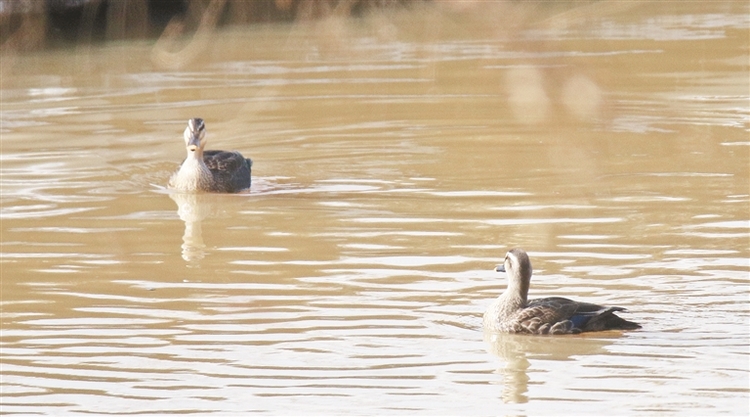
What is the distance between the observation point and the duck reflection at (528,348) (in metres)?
6.88

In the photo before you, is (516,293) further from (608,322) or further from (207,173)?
(207,173)

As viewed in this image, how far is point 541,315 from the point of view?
7.38 m

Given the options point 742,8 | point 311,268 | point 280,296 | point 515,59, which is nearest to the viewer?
point 515,59

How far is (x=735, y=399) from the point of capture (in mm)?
6000

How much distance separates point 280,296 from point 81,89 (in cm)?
988

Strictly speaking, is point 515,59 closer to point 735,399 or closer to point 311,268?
point 735,399

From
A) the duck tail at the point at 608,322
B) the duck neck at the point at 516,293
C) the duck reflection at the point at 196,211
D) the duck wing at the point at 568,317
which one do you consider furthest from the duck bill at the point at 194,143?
the duck tail at the point at 608,322

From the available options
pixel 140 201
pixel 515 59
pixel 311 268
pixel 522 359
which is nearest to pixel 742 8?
pixel 140 201

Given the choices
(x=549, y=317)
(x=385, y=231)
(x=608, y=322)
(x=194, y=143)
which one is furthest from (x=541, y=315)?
(x=194, y=143)

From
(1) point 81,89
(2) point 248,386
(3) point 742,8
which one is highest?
(3) point 742,8

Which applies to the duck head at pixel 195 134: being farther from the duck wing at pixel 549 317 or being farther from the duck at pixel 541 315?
the duck wing at pixel 549 317

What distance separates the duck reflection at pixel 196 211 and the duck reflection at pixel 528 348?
9.36 ft

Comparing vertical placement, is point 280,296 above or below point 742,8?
below

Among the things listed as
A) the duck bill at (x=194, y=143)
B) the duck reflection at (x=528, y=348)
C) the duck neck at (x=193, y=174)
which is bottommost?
the duck reflection at (x=528, y=348)
